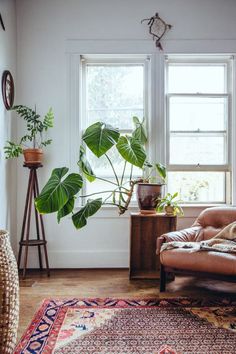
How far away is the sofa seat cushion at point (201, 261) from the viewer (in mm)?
2832

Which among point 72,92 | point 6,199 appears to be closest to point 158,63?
point 72,92

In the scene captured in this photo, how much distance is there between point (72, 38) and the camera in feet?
13.3

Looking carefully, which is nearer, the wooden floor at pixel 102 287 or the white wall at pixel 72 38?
the wooden floor at pixel 102 287

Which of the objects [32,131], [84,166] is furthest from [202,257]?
[32,131]

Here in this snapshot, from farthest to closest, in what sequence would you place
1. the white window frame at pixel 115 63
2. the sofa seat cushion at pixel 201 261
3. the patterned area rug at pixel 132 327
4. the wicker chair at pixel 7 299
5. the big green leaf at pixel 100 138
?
the white window frame at pixel 115 63, the big green leaf at pixel 100 138, the sofa seat cushion at pixel 201 261, the patterned area rug at pixel 132 327, the wicker chair at pixel 7 299

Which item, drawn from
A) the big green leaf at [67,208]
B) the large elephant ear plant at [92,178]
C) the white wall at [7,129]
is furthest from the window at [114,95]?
the white wall at [7,129]

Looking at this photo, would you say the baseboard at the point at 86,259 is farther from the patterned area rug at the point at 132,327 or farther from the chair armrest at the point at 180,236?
the patterned area rug at the point at 132,327

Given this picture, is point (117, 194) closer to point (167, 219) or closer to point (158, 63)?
point (167, 219)

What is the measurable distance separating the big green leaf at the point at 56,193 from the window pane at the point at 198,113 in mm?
1395

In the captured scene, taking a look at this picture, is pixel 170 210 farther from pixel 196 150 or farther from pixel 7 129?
pixel 7 129

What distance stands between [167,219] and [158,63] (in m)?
1.74

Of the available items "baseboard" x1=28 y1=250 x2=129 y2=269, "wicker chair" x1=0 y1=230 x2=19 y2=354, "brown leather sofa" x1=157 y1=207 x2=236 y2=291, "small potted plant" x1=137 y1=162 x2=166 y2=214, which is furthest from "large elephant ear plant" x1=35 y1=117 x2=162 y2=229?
"wicker chair" x1=0 y1=230 x2=19 y2=354

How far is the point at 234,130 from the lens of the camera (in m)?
4.09

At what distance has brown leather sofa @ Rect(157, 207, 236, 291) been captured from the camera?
2.85 meters
